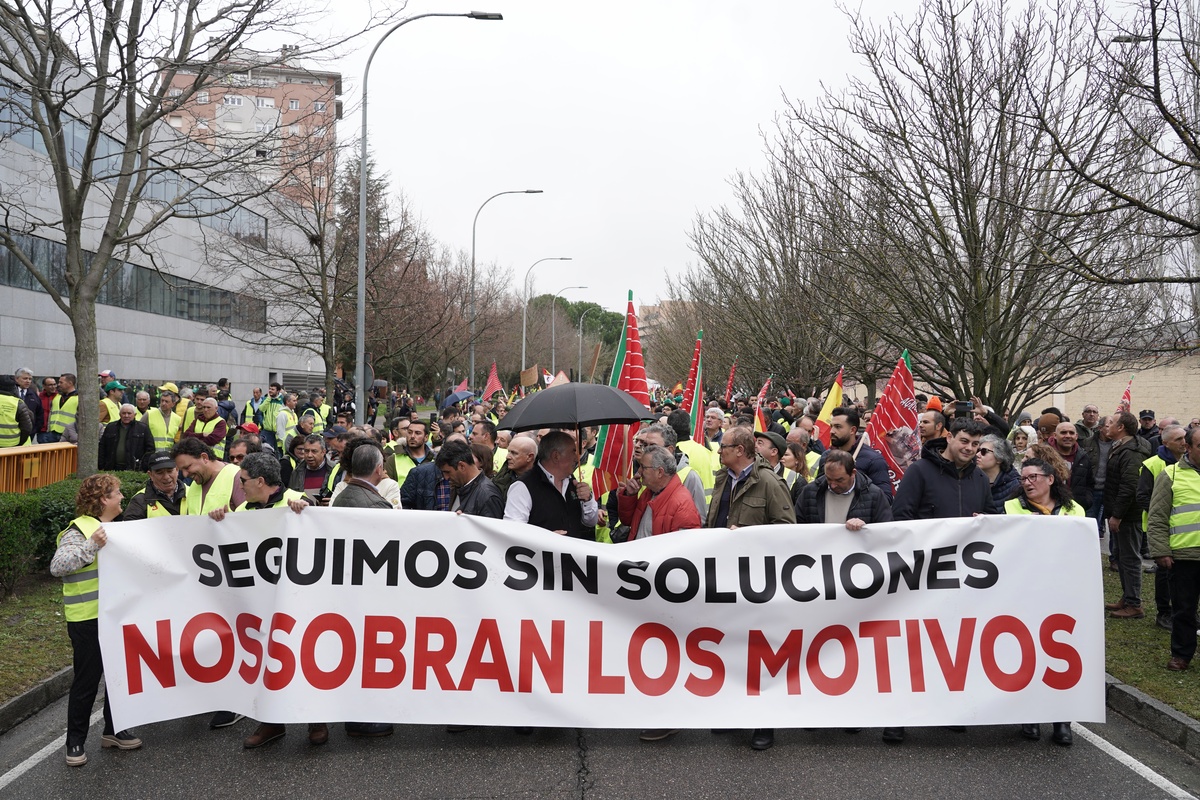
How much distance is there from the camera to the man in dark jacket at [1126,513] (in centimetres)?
887

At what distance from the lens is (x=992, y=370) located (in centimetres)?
1631

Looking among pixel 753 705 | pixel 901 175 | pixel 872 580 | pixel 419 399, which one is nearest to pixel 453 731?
pixel 753 705

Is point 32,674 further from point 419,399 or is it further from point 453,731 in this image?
point 419,399

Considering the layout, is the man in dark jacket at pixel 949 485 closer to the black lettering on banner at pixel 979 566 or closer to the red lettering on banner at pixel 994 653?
the black lettering on banner at pixel 979 566

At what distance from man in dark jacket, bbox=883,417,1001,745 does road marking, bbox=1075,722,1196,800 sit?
1424mm

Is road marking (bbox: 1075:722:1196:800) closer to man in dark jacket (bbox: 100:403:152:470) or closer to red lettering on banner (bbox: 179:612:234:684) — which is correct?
red lettering on banner (bbox: 179:612:234:684)

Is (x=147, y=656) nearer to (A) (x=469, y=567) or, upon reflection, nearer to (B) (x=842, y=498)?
(A) (x=469, y=567)

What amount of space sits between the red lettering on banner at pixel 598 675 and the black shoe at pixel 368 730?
1.22m

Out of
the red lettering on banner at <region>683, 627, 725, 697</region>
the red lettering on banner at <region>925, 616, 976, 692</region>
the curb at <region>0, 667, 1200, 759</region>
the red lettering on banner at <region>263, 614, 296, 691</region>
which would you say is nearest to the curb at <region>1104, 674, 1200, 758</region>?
the curb at <region>0, 667, 1200, 759</region>

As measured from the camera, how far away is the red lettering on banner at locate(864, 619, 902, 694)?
5.79m

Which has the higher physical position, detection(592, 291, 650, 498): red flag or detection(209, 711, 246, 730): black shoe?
detection(592, 291, 650, 498): red flag

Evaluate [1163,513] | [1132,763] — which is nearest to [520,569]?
[1132,763]

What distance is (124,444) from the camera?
46.4ft

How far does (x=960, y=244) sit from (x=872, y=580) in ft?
37.6
